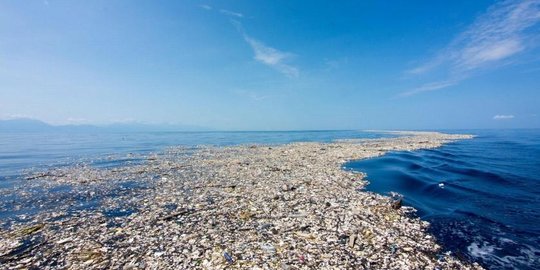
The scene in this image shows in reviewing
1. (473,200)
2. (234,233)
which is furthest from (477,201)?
(234,233)

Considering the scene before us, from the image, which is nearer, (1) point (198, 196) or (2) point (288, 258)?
(2) point (288, 258)

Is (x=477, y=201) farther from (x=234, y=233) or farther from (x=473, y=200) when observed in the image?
(x=234, y=233)

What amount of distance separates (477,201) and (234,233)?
15789 millimetres

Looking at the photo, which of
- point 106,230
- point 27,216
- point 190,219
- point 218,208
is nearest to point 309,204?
point 218,208

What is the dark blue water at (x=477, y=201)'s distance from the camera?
32.5ft

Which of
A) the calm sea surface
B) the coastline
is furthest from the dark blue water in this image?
the coastline

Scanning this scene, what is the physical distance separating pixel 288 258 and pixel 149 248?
17.1 feet

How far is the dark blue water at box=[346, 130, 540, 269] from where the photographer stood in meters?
9.91

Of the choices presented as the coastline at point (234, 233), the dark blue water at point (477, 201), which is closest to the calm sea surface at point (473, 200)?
the dark blue water at point (477, 201)

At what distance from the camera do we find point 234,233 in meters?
10.7

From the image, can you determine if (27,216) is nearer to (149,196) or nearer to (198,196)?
(149,196)

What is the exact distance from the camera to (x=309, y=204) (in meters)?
14.3

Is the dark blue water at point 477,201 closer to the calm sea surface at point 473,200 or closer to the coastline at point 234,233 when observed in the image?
the calm sea surface at point 473,200

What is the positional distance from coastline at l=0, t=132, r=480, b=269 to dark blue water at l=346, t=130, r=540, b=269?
4.79 ft
